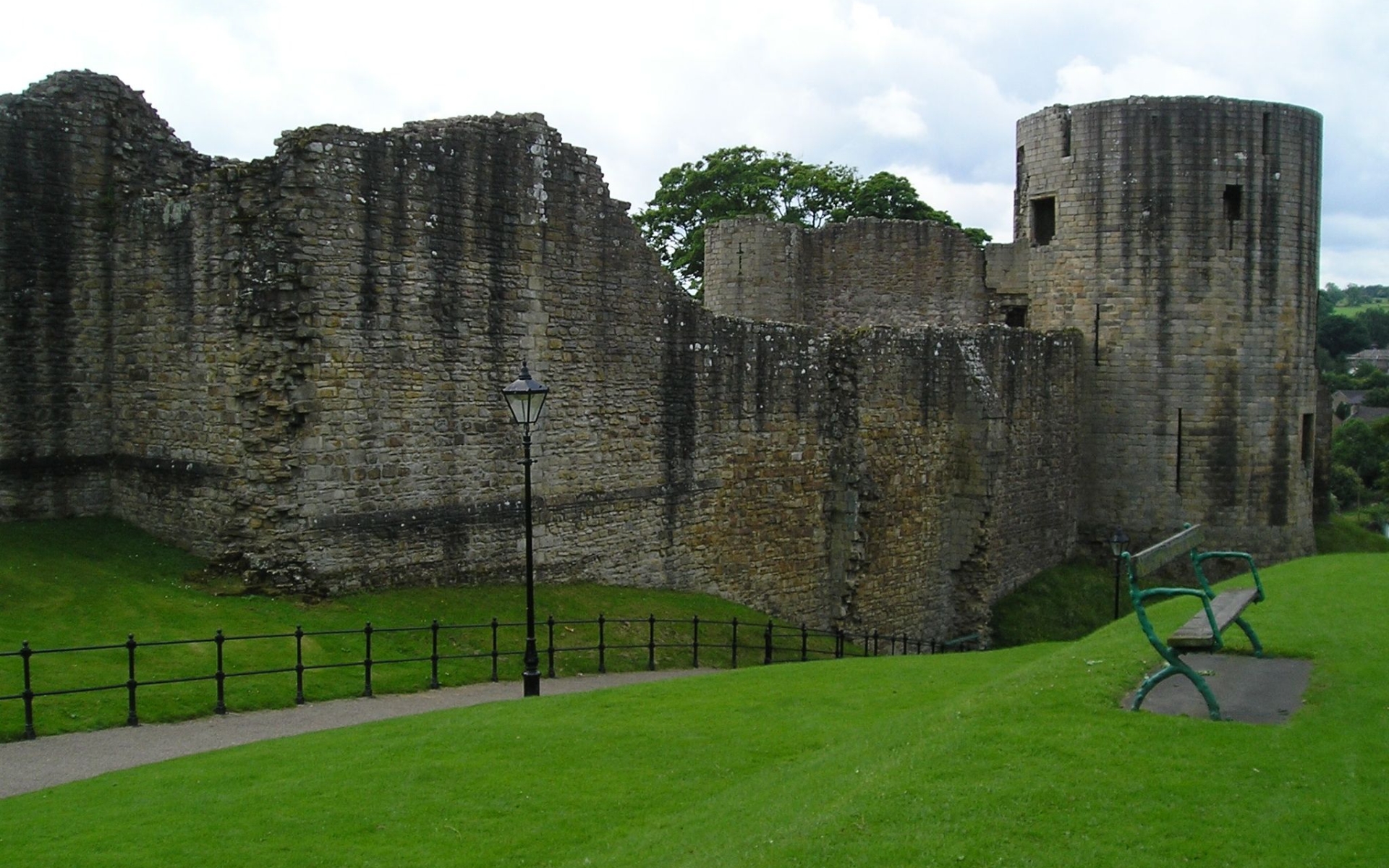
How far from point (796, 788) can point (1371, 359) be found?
435 feet

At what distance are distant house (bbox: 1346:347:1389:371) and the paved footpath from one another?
115678 millimetres

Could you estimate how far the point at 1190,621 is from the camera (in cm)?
1130

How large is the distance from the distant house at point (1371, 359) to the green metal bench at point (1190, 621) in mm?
→ 111948

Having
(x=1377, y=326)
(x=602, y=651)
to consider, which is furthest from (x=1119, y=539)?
(x=1377, y=326)

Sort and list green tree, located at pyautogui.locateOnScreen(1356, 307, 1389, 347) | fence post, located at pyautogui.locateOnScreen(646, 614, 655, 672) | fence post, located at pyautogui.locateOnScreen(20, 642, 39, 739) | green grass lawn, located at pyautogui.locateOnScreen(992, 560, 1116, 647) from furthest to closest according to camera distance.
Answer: green tree, located at pyautogui.locateOnScreen(1356, 307, 1389, 347), green grass lawn, located at pyautogui.locateOnScreen(992, 560, 1116, 647), fence post, located at pyautogui.locateOnScreen(646, 614, 655, 672), fence post, located at pyautogui.locateOnScreen(20, 642, 39, 739)

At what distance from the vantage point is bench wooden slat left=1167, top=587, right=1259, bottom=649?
9898mm

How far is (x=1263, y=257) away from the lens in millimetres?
27266

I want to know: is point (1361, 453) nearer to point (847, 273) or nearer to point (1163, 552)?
point (847, 273)

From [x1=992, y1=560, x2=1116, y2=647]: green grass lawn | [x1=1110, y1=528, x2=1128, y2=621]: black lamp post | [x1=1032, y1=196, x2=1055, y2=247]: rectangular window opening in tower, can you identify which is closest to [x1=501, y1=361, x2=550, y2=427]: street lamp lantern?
[x1=1110, y1=528, x2=1128, y2=621]: black lamp post

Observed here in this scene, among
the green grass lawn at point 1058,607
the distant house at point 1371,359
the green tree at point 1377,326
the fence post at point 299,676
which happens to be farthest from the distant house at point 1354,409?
the fence post at point 299,676

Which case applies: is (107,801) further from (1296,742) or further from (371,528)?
(1296,742)

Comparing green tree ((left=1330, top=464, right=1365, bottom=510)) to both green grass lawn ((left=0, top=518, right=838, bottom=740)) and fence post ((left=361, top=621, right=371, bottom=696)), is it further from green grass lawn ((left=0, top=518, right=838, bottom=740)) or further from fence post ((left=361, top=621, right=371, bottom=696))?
fence post ((left=361, top=621, right=371, bottom=696))

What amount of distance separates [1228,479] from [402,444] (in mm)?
19106

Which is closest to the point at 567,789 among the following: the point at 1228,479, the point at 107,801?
the point at 107,801
